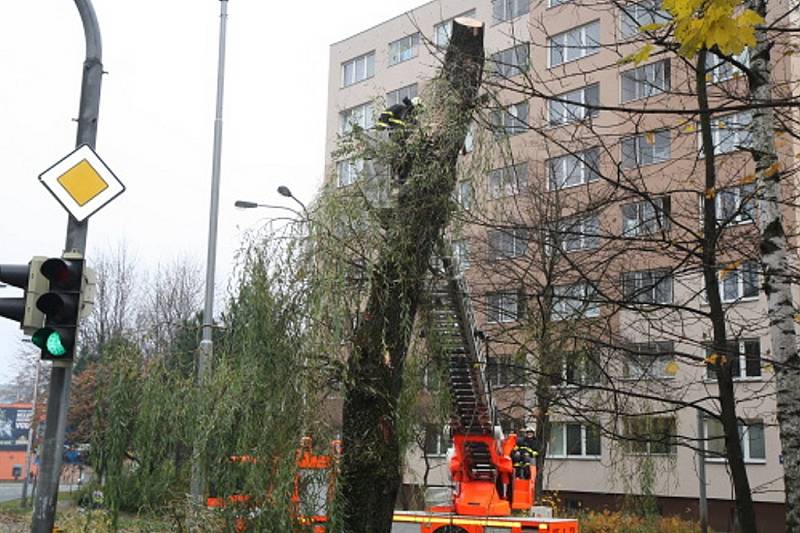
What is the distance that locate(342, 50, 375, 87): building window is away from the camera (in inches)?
1817

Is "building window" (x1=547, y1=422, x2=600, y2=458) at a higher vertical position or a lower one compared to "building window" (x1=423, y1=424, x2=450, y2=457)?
higher

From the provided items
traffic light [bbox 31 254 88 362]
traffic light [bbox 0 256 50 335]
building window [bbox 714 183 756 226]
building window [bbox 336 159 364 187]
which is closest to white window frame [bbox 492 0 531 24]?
building window [bbox 336 159 364 187]

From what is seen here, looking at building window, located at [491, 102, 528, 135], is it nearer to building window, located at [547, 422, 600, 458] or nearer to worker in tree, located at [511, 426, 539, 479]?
worker in tree, located at [511, 426, 539, 479]

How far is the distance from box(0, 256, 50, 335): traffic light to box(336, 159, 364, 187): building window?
8.48ft

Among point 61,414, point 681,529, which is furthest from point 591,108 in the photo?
point 681,529

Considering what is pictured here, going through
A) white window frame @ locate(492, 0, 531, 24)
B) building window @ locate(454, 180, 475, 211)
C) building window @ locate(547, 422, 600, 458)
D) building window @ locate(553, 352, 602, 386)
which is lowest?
building window @ locate(547, 422, 600, 458)

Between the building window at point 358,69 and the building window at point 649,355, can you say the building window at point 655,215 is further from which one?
the building window at point 358,69

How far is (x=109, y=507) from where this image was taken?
8.43m

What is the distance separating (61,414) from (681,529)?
16914mm

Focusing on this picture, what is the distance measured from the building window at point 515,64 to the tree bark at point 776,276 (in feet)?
6.31

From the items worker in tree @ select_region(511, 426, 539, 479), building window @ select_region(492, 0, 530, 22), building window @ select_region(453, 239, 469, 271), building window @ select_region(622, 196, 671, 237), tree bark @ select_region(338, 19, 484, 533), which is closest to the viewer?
tree bark @ select_region(338, 19, 484, 533)

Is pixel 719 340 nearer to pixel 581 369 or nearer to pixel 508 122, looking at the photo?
pixel 508 122

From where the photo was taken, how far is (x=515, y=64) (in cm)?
799

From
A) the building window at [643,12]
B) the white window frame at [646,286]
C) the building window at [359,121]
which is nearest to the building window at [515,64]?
the building window at [643,12]
